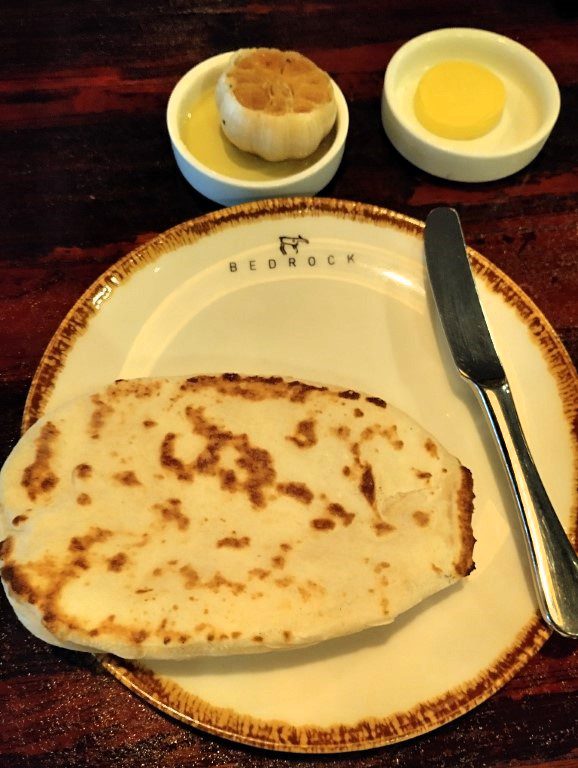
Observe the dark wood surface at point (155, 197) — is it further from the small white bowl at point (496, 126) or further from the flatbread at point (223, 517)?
the flatbread at point (223, 517)

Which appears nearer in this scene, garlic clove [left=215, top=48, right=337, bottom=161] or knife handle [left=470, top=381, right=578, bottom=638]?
knife handle [left=470, top=381, right=578, bottom=638]

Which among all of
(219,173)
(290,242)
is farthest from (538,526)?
(219,173)

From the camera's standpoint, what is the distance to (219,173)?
1.63 meters

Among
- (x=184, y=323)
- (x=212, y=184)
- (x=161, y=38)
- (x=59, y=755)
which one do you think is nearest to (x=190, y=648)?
(x=59, y=755)

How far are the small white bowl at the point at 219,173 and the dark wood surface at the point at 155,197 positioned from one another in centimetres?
12

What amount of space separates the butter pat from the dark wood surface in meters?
0.13

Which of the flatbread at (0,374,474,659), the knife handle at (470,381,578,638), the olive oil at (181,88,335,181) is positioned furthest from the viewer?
the olive oil at (181,88,335,181)

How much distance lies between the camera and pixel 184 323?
1.49 metres

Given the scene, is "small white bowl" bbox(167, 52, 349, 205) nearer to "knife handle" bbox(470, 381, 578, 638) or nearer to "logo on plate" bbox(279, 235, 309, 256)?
"logo on plate" bbox(279, 235, 309, 256)

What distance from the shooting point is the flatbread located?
1.09 meters

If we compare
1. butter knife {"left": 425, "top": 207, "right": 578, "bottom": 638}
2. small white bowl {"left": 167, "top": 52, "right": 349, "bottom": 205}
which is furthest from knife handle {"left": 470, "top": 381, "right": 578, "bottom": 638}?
small white bowl {"left": 167, "top": 52, "right": 349, "bottom": 205}

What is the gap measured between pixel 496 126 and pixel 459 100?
0.14 meters

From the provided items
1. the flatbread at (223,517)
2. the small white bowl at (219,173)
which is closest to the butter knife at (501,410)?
the flatbread at (223,517)

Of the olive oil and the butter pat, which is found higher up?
the butter pat
